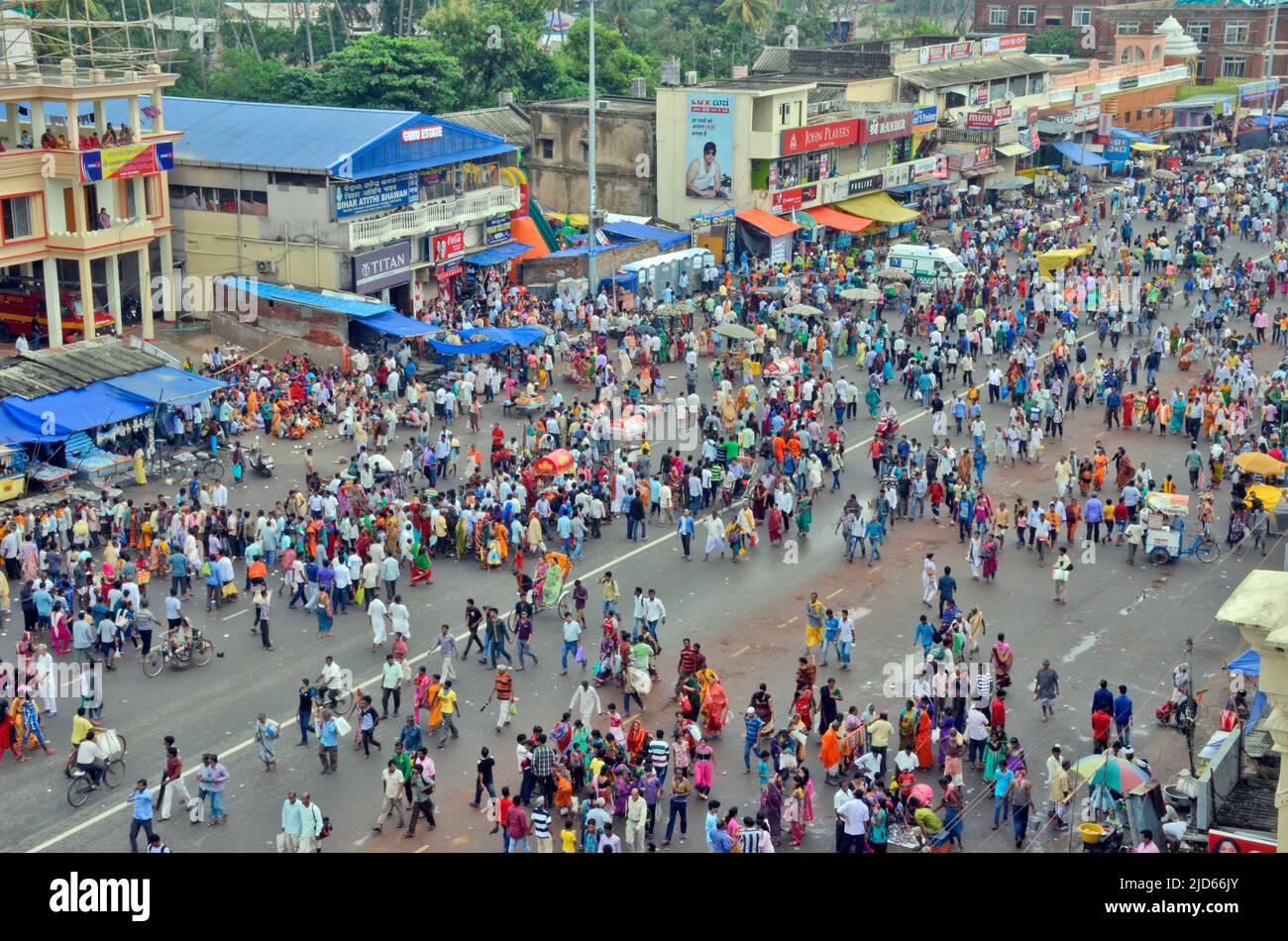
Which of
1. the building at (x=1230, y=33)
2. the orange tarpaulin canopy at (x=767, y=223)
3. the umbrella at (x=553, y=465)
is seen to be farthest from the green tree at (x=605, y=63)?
the umbrella at (x=553, y=465)

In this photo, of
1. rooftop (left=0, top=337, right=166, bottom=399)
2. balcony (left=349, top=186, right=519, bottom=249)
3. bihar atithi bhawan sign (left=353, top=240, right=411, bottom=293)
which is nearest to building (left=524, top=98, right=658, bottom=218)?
balcony (left=349, top=186, right=519, bottom=249)

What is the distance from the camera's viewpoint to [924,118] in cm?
6406

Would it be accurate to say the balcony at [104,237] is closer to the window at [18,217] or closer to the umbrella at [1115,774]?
the window at [18,217]

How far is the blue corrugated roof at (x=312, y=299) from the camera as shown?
40.9 metres

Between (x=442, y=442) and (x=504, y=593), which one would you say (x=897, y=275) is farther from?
(x=504, y=593)

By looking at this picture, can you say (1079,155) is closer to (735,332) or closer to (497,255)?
(497,255)

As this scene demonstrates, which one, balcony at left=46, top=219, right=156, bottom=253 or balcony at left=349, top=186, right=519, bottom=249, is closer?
balcony at left=46, top=219, right=156, bottom=253

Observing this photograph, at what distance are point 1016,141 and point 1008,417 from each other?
113 ft

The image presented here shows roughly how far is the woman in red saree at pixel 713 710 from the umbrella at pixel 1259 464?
13.4m

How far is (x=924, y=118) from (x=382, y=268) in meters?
27.9

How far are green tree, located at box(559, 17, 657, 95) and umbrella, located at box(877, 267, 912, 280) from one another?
2536 centimetres

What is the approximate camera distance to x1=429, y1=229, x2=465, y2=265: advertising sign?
4650cm

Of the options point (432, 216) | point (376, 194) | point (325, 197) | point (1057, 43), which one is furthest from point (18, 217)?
point (1057, 43)

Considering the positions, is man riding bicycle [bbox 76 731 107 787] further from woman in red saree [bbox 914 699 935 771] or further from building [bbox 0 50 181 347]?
building [bbox 0 50 181 347]
